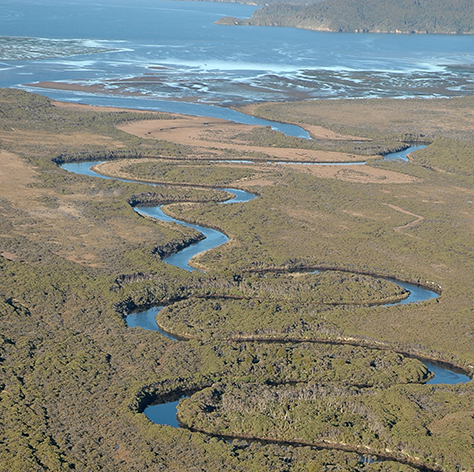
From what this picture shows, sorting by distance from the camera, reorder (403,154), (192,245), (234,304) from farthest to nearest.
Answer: (403,154) → (192,245) → (234,304)

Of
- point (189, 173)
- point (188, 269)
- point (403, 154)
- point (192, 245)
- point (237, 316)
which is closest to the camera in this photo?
point (237, 316)

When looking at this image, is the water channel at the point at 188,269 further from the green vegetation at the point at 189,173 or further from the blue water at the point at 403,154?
the blue water at the point at 403,154

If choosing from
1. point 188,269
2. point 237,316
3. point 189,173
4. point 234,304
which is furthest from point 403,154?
point 237,316

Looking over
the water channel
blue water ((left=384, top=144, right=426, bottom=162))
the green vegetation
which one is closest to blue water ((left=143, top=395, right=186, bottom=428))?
the water channel

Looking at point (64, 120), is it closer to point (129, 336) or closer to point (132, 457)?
point (129, 336)

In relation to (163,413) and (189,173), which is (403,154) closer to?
(189,173)

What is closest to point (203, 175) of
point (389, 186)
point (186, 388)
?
point (389, 186)

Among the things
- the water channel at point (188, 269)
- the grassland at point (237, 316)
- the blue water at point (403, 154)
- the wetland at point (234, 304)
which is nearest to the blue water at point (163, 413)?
the water channel at point (188, 269)
